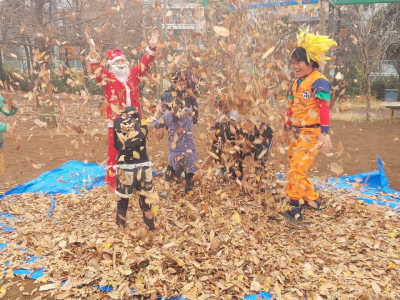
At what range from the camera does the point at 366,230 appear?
12.0ft

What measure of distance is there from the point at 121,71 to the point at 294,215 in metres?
2.34

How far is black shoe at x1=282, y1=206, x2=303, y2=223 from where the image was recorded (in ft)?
12.1

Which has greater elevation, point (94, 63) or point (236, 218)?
point (94, 63)

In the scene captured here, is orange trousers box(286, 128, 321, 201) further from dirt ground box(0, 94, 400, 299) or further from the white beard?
the white beard

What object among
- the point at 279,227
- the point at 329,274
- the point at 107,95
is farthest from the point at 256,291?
the point at 107,95

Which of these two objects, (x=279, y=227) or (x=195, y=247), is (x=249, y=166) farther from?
(x=195, y=247)

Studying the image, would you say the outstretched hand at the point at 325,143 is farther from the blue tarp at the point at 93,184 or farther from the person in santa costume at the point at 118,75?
the person in santa costume at the point at 118,75

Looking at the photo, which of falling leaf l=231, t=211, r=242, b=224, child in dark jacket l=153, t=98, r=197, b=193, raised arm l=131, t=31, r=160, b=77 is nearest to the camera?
falling leaf l=231, t=211, r=242, b=224

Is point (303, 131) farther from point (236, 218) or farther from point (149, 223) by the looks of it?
point (149, 223)

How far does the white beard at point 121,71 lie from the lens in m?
3.64

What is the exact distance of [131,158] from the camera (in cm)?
323

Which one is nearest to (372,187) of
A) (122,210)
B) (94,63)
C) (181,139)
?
(181,139)

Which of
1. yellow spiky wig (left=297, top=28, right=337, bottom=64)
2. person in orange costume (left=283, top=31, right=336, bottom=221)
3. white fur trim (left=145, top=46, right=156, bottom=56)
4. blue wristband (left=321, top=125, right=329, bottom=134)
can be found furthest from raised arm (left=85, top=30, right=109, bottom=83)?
blue wristband (left=321, top=125, right=329, bottom=134)

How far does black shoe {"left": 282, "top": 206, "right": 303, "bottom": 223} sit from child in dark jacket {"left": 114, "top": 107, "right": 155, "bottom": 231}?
1.44 metres
